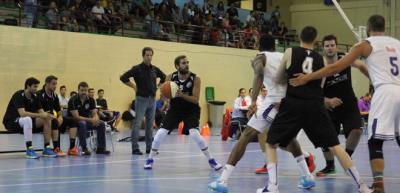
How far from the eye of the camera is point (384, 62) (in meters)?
6.04

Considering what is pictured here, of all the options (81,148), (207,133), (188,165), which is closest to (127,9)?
(207,133)

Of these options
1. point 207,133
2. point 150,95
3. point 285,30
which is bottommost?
point 207,133

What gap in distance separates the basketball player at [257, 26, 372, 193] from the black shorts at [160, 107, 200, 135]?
9.72 ft

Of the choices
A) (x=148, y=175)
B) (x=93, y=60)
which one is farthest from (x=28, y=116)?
(x=93, y=60)

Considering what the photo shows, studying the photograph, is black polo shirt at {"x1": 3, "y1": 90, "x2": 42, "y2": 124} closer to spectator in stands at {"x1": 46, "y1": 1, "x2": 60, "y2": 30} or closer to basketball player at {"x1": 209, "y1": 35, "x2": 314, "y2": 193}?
basketball player at {"x1": 209, "y1": 35, "x2": 314, "y2": 193}

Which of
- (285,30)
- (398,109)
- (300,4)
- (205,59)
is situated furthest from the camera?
(300,4)

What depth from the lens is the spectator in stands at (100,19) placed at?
21.5 metres

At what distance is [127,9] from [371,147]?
1828cm

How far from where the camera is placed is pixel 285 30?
102ft

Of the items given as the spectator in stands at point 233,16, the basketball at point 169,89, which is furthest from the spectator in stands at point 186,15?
the basketball at point 169,89

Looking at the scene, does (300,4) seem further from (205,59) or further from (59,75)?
(59,75)

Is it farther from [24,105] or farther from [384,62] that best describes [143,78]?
[384,62]

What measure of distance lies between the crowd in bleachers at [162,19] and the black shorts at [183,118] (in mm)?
11103

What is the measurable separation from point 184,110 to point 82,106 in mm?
3256
